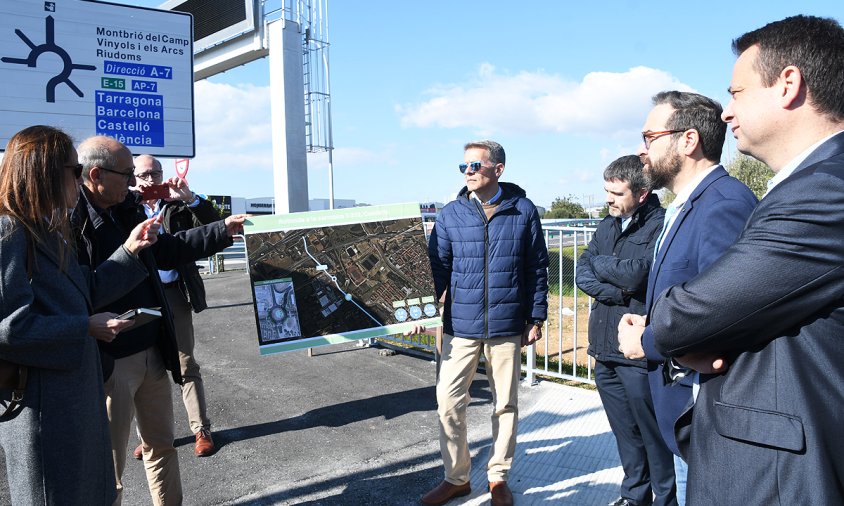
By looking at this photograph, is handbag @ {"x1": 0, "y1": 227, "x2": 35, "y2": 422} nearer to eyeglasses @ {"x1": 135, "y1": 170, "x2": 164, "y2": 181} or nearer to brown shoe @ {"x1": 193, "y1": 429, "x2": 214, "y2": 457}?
eyeglasses @ {"x1": 135, "y1": 170, "x2": 164, "y2": 181}

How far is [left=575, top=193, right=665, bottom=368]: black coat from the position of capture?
126 inches

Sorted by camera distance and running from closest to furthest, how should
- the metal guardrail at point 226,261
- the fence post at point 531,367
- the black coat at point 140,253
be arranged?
the black coat at point 140,253 → the fence post at point 531,367 → the metal guardrail at point 226,261

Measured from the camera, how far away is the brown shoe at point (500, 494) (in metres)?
3.60

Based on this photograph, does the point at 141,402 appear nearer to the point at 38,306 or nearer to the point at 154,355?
the point at 154,355

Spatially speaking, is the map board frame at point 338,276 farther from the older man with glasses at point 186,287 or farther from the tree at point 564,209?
the tree at point 564,209

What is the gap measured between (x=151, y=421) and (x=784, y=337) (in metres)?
3.14

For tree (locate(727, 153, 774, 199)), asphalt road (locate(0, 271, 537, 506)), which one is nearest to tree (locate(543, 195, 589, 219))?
tree (locate(727, 153, 774, 199))

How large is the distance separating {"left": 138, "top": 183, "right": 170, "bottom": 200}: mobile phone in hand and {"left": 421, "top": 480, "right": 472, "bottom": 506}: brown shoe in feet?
8.93

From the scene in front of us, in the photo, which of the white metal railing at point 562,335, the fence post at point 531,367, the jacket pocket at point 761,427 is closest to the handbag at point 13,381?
the jacket pocket at point 761,427

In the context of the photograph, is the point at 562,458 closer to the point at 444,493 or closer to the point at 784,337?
the point at 444,493

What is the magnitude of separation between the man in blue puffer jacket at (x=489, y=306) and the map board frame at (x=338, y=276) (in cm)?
28

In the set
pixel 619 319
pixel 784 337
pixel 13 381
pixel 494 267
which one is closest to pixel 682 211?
pixel 784 337

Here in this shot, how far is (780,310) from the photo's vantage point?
125 centimetres

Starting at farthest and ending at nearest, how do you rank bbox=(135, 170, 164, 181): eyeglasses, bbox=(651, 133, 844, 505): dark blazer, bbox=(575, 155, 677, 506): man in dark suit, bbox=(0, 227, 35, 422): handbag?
bbox=(135, 170, 164, 181): eyeglasses, bbox=(575, 155, 677, 506): man in dark suit, bbox=(0, 227, 35, 422): handbag, bbox=(651, 133, 844, 505): dark blazer
